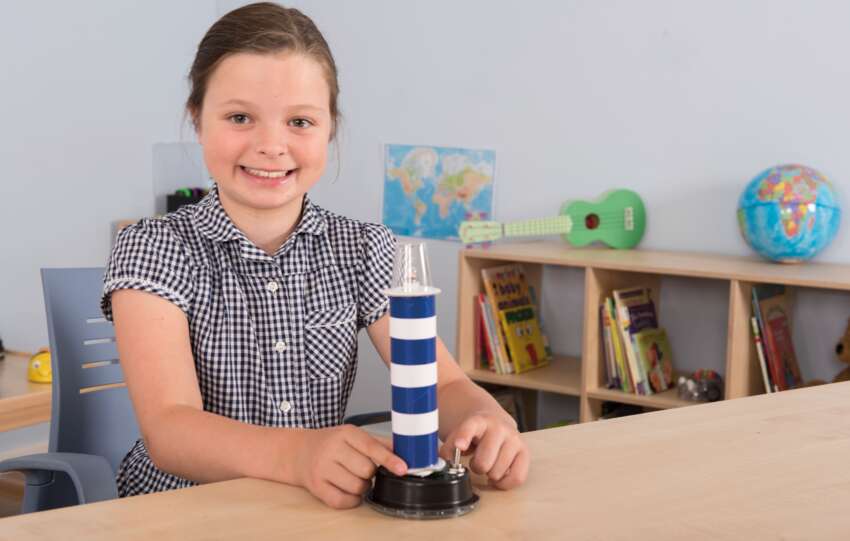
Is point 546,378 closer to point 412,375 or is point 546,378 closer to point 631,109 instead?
point 631,109

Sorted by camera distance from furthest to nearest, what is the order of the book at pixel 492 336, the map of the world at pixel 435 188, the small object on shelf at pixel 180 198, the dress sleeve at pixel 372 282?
the small object on shelf at pixel 180 198 → the map of the world at pixel 435 188 → the book at pixel 492 336 → the dress sleeve at pixel 372 282

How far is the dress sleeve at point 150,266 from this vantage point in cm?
131

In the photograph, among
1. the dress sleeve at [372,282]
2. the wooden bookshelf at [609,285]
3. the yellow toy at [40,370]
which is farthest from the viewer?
the wooden bookshelf at [609,285]

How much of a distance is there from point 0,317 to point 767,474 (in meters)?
3.17

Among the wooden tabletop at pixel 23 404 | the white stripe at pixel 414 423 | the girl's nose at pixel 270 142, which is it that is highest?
the girl's nose at pixel 270 142

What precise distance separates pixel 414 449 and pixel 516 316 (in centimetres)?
226

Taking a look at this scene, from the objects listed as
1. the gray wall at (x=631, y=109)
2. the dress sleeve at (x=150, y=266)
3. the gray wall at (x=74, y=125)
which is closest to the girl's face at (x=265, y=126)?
the dress sleeve at (x=150, y=266)

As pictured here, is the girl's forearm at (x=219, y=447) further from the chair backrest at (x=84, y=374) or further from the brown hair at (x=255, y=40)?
the chair backrest at (x=84, y=374)

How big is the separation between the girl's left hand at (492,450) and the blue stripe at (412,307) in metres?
0.15

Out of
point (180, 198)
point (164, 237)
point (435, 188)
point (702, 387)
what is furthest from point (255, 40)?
point (180, 198)

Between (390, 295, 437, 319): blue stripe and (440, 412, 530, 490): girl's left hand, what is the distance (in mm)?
150

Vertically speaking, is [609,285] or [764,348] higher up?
[609,285]

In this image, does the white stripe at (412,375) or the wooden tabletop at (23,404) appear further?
the wooden tabletop at (23,404)

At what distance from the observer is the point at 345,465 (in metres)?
0.93
